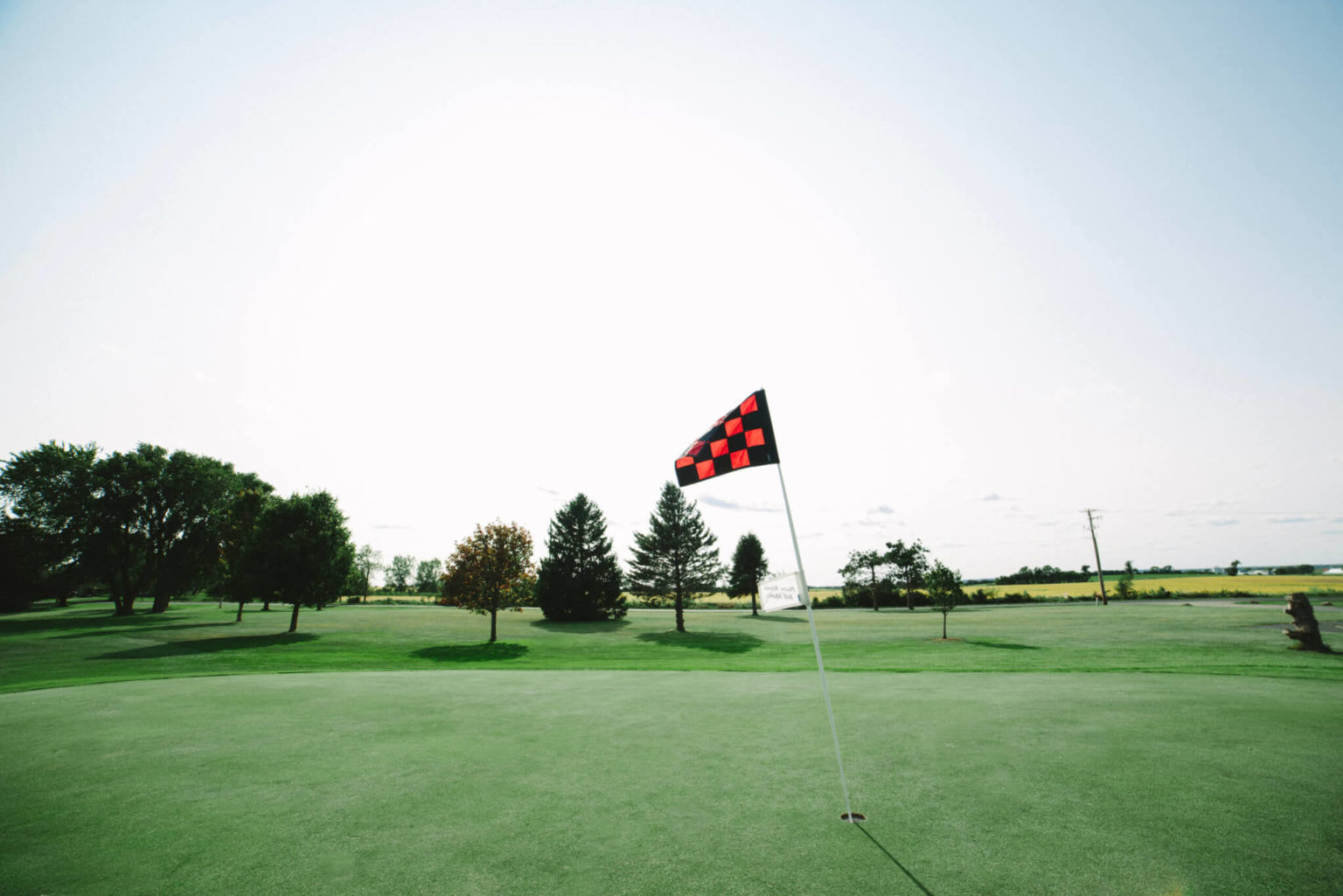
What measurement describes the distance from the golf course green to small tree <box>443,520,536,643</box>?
70.9ft

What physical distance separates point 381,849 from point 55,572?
291 feet

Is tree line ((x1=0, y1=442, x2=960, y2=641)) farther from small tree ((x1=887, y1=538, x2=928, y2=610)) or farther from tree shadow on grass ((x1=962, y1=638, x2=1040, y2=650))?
small tree ((x1=887, y1=538, x2=928, y2=610))

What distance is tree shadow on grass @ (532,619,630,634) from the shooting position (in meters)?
47.2

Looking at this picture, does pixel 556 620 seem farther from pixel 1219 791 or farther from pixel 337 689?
pixel 1219 791

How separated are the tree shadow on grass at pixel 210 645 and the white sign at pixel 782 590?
30989 mm

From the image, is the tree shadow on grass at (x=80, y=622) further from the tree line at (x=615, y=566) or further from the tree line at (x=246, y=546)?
the tree line at (x=615, y=566)

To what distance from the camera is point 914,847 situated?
179 inches

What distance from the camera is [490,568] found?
35.2 metres

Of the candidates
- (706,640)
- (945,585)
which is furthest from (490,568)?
(945,585)

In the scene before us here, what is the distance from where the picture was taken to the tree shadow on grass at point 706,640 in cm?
3506

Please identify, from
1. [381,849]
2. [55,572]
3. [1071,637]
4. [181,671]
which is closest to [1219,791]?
[381,849]

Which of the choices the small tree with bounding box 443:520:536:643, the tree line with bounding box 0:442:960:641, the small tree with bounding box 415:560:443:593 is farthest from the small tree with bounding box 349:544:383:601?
the small tree with bounding box 443:520:536:643

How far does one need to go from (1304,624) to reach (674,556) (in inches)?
1622

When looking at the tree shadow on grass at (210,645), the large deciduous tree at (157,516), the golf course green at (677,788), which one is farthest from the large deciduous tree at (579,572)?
the golf course green at (677,788)
